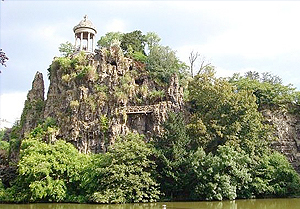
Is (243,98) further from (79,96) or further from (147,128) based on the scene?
(79,96)

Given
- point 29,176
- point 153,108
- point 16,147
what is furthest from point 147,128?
point 16,147

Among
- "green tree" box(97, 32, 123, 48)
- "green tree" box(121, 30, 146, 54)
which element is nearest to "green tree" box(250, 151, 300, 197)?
"green tree" box(121, 30, 146, 54)

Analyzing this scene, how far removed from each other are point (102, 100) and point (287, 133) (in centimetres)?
1843

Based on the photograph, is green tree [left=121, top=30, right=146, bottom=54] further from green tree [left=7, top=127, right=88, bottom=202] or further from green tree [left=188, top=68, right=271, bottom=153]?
green tree [left=7, top=127, right=88, bottom=202]

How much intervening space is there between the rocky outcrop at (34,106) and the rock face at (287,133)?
2276 centimetres

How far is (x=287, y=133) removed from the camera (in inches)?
1297

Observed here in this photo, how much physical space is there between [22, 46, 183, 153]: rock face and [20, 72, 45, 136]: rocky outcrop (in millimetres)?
101

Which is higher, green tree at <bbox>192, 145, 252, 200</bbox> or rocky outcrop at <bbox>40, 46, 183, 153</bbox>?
rocky outcrop at <bbox>40, 46, 183, 153</bbox>

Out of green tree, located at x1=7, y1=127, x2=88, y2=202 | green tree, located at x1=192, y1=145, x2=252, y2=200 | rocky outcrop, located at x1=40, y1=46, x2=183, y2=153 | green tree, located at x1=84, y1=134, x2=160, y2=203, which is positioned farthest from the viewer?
rocky outcrop, located at x1=40, y1=46, x2=183, y2=153

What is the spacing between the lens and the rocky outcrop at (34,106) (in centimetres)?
3317

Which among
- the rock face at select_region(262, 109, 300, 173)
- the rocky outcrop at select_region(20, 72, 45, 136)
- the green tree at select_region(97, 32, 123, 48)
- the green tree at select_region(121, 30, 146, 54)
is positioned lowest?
the rock face at select_region(262, 109, 300, 173)

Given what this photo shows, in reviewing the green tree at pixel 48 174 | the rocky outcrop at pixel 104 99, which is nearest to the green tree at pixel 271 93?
the rocky outcrop at pixel 104 99

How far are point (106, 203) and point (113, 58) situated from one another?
48.4 feet

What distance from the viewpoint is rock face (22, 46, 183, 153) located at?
29014 millimetres
